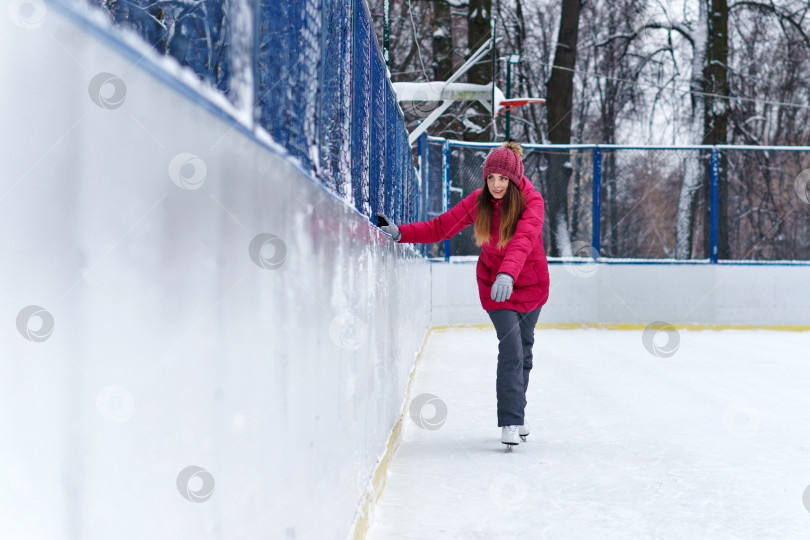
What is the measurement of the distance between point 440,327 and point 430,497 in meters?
8.88

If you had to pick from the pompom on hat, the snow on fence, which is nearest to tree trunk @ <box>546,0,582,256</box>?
the snow on fence

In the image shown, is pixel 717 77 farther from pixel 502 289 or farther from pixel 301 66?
pixel 301 66

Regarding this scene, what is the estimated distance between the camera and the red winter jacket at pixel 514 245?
387cm

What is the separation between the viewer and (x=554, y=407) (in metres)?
5.14

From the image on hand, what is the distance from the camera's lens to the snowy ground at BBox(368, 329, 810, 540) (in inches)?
109

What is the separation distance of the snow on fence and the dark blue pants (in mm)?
7741

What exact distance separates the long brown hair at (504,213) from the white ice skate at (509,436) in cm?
87

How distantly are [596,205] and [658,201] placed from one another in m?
1.03

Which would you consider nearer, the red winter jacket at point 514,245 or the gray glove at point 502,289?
the gray glove at point 502,289

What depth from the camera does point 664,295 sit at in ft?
39.4

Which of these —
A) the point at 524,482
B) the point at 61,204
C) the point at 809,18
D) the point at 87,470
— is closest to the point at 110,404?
the point at 87,470

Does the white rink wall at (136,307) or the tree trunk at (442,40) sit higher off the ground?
the tree trunk at (442,40)

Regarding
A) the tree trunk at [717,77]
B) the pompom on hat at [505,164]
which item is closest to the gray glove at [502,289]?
the pompom on hat at [505,164]

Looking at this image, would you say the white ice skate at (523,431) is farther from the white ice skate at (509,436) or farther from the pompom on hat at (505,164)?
the pompom on hat at (505,164)
